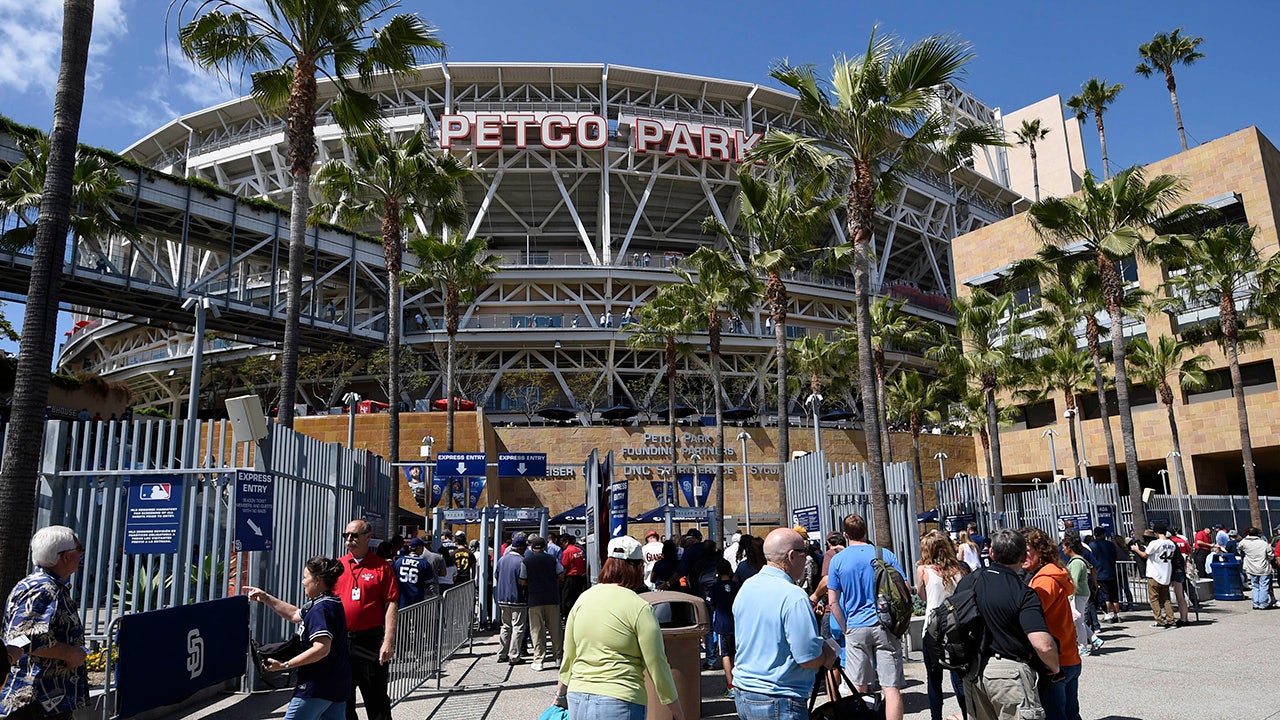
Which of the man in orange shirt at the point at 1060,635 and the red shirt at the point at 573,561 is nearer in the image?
the man in orange shirt at the point at 1060,635

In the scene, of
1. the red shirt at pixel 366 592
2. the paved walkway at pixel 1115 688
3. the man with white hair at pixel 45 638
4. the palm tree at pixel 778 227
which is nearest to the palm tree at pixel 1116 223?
the palm tree at pixel 778 227

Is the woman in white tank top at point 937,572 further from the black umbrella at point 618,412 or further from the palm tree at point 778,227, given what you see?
the black umbrella at point 618,412

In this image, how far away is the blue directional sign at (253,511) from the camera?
9695mm

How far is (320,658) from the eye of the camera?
5.23 metres

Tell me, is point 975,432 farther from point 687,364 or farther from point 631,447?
point 631,447

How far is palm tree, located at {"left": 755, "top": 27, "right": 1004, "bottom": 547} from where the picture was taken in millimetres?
15188

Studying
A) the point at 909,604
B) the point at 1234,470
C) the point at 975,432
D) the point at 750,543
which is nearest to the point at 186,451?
the point at 750,543

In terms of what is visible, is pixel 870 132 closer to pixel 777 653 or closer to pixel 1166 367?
pixel 777 653

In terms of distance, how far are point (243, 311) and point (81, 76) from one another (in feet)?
95.4

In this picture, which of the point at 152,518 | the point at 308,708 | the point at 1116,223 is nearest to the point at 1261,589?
the point at 1116,223

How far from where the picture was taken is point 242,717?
28.5 ft

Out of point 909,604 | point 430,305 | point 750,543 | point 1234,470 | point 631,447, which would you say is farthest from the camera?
point 430,305

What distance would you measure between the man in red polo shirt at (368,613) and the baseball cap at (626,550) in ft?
7.77

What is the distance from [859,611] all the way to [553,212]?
47155 mm
